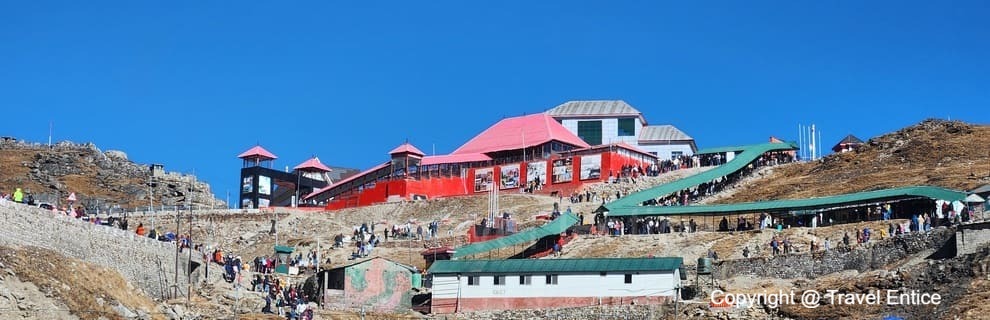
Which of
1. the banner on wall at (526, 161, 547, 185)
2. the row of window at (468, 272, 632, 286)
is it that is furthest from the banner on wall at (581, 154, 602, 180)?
the row of window at (468, 272, 632, 286)

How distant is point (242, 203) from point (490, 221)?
29.3 meters

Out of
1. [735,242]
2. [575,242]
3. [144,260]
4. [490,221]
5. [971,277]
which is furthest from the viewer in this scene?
[490,221]

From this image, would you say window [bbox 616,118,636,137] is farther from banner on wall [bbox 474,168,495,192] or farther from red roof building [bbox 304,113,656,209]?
banner on wall [bbox 474,168,495,192]

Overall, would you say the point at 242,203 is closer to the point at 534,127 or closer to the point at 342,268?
the point at 534,127

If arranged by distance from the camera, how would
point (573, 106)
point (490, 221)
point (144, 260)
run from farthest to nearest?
point (573, 106), point (490, 221), point (144, 260)

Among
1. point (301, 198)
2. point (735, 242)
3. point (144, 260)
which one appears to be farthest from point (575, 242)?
point (301, 198)

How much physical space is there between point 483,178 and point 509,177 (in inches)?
67.5

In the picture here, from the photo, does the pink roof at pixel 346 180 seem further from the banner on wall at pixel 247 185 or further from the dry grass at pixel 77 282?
the dry grass at pixel 77 282

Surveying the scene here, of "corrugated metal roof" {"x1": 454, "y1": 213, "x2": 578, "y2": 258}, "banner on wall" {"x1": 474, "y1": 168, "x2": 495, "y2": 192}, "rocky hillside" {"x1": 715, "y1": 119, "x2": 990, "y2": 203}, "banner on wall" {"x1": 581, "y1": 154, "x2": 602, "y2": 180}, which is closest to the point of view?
"corrugated metal roof" {"x1": 454, "y1": 213, "x2": 578, "y2": 258}

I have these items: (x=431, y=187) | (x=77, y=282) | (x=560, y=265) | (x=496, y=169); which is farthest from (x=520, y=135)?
(x=77, y=282)

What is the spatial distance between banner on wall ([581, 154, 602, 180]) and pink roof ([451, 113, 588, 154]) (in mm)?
5142

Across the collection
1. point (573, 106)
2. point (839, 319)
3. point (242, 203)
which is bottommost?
point (839, 319)

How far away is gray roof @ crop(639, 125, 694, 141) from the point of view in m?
111

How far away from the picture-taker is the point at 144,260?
196 feet
